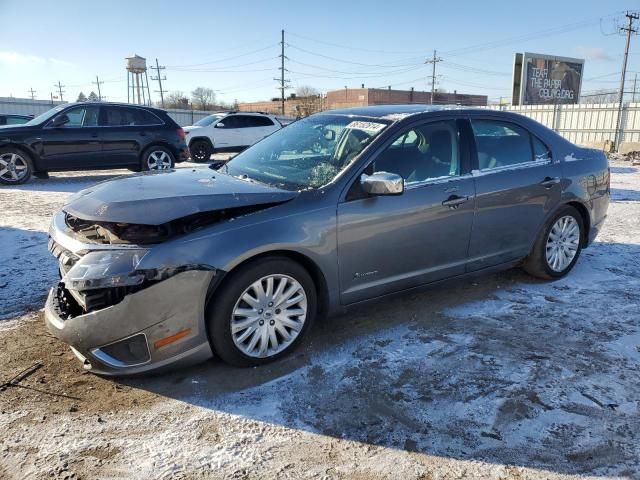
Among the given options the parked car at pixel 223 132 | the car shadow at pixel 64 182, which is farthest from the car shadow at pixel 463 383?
the parked car at pixel 223 132

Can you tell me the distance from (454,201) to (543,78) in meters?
34.7

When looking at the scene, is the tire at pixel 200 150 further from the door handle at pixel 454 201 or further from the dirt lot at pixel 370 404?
the door handle at pixel 454 201

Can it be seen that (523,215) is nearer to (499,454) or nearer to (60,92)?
(499,454)

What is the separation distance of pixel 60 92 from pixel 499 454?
101809mm

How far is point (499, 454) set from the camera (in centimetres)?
255

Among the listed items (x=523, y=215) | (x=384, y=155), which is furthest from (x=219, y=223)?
(x=523, y=215)

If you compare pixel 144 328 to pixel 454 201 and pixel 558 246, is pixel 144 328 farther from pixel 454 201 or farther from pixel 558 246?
pixel 558 246

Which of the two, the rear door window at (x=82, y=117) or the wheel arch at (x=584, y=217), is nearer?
the wheel arch at (x=584, y=217)

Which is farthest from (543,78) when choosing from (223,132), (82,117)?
(82,117)

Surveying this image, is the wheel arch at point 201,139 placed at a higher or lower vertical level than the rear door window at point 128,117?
lower

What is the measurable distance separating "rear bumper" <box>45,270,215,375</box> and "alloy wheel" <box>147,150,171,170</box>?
340 inches

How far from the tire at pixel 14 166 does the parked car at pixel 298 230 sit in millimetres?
7542

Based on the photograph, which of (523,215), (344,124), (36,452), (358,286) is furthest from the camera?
(523,215)

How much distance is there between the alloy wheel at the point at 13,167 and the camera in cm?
1001
